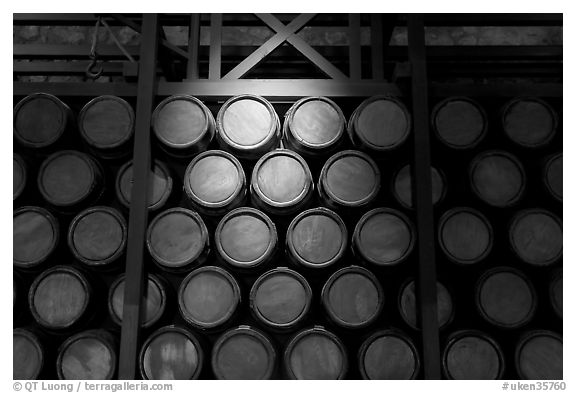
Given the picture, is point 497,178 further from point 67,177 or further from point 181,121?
point 67,177

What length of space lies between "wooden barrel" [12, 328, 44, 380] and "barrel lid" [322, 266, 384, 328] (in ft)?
5.62

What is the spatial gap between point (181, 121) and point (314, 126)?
2.76ft

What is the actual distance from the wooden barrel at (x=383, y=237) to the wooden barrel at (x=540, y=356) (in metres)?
0.87

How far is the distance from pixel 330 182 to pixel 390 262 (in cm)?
60

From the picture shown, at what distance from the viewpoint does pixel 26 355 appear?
3.07 m

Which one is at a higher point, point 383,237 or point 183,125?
point 183,125

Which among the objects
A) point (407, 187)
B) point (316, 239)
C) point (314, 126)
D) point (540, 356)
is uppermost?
point (314, 126)

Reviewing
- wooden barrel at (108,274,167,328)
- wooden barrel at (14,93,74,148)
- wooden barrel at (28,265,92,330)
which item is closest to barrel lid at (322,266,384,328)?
wooden barrel at (108,274,167,328)

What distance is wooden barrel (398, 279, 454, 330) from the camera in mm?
3113

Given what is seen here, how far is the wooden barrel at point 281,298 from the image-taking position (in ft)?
9.97

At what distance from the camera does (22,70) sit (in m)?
3.89

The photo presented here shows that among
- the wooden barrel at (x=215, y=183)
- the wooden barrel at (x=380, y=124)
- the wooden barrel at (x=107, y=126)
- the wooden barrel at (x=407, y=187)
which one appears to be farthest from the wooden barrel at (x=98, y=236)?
the wooden barrel at (x=407, y=187)

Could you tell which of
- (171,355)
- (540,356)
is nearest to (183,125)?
(171,355)
